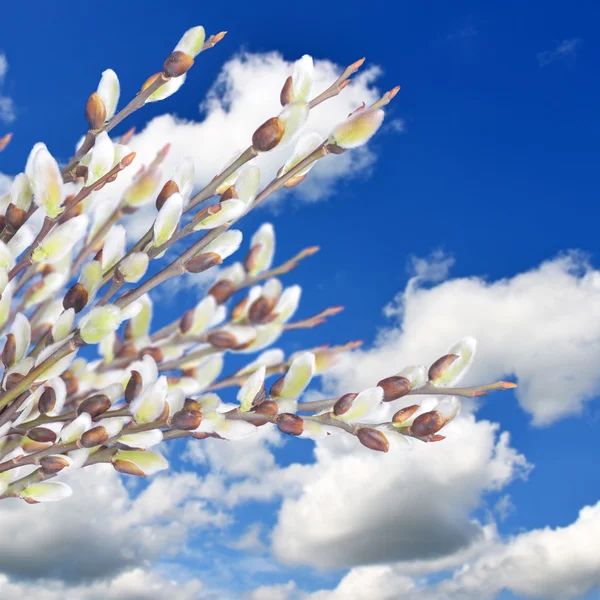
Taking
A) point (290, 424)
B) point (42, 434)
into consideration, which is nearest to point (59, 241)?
point (42, 434)

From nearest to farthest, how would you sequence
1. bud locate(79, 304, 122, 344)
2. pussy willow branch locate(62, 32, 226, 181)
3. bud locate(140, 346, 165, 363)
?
bud locate(79, 304, 122, 344) → pussy willow branch locate(62, 32, 226, 181) → bud locate(140, 346, 165, 363)

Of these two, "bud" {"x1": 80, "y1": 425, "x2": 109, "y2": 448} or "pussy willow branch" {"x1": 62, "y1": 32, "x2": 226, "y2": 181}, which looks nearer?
"bud" {"x1": 80, "y1": 425, "x2": 109, "y2": 448}

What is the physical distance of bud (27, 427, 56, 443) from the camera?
1447 millimetres

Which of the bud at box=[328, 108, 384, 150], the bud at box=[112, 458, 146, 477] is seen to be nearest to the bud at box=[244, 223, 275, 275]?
the bud at box=[328, 108, 384, 150]

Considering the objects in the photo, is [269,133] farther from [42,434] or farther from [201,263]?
[42,434]

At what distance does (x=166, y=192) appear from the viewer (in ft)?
4.78

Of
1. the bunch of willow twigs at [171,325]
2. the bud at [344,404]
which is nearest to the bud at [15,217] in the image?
the bunch of willow twigs at [171,325]

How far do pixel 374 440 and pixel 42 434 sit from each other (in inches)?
Result: 27.4

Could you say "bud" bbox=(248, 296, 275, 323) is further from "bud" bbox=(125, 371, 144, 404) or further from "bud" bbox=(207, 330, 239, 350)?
"bud" bbox=(125, 371, 144, 404)

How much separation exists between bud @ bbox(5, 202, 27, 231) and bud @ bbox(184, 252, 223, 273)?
428 millimetres

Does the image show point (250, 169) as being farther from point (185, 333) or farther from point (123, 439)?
point (123, 439)

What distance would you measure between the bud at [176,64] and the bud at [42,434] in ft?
2.66

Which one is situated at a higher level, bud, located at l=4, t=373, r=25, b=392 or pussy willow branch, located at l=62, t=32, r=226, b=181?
pussy willow branch, located at l=62, t=32, r=226, b=181

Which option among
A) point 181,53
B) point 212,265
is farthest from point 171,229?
point 181,53
